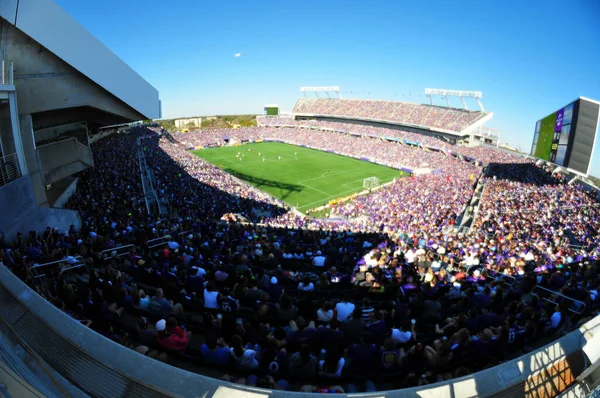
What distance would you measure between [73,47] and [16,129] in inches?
152

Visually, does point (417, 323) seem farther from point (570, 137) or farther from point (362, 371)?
point (570, 137)

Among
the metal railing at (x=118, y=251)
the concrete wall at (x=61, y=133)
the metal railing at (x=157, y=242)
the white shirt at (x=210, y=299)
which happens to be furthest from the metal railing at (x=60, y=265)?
the concrete wall at (x=61, y=133)

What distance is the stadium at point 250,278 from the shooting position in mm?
3791

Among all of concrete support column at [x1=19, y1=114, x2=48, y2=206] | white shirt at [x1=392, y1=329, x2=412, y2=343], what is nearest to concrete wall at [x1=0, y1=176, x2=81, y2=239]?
concrete support column at [x1=19, y1=114, x2=48, y2=206]

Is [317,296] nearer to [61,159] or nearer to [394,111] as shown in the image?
[61,159]

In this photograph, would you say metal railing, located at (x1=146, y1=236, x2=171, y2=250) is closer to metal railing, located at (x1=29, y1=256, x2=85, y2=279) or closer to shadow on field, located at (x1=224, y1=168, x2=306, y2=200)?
metal railing, located at (x1=29, y1=256, x2=85, y2=279)

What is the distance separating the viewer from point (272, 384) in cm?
377

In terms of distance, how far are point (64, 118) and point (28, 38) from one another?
239 inches

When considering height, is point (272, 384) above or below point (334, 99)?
below

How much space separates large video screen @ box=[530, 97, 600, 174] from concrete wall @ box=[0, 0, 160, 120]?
94.7 feet

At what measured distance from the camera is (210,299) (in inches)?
222

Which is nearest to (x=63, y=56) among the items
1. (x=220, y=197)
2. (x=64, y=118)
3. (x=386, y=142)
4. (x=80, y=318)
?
(x=64, y=118)

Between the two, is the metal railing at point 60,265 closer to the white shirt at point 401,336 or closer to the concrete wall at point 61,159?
the white shirt at point 401,336

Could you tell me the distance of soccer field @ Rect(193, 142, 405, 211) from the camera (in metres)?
35.7
